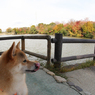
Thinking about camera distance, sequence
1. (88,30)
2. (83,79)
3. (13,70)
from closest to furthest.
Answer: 1. (13,70)
2. (83,79)
3. (88,30)

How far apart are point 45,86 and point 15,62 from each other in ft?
4.03

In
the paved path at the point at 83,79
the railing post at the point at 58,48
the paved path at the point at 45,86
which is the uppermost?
the railing post at the point at 58,48

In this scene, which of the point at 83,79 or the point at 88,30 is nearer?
the point at 83,79

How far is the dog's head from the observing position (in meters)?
1.15

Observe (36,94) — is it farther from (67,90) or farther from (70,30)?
(70,30)

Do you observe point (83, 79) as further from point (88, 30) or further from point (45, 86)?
point (88, 30)

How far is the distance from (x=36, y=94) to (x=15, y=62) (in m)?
1.02

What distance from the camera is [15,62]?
1174 millimetres

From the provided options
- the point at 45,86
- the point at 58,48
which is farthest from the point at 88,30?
the point at 45,86

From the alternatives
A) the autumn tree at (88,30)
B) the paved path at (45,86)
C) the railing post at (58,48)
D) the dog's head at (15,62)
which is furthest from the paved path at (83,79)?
the autumn tree at (88,30)

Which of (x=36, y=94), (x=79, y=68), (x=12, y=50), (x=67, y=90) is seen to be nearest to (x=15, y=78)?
(x=12, y=50)

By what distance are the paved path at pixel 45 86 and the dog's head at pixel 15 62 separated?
900mm

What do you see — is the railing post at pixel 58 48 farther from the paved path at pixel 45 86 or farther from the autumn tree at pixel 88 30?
the autumn tree at pixel 88 30

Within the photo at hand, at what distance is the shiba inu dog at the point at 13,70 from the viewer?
115cm
